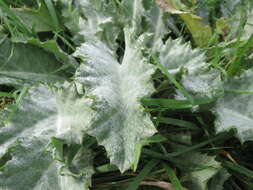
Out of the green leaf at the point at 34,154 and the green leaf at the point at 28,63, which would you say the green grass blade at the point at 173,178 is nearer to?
the green leaf at the point at 34,154

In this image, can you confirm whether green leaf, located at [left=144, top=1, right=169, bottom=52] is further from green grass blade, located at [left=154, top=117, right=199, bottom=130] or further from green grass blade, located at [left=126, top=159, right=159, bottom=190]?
green grass blade, located at [left=126, top=159, right=159, bottom=190]

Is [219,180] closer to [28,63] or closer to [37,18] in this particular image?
[28,63]

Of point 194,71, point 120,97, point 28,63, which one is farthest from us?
point 28,63

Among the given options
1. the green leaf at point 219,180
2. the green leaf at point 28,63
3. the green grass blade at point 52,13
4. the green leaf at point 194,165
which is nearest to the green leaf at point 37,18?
the green grass blade at point 52,13

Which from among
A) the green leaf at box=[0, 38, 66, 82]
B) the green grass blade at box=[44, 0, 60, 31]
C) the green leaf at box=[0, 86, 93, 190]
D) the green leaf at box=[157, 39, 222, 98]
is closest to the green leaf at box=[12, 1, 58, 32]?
the green grass blade at box=[44, 0, 60, 31]

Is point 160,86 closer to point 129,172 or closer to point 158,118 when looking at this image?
point 158,118

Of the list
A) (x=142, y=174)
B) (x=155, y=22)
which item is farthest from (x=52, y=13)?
(x=142, y=174)
